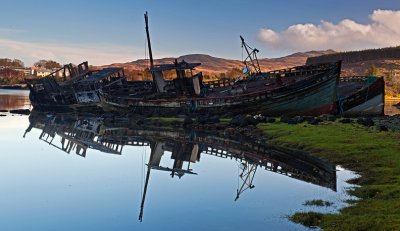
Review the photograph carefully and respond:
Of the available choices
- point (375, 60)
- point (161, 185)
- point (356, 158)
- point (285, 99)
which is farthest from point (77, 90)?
point (375, 60)

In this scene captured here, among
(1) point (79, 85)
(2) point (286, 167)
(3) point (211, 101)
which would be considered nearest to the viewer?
(2) point (286, 167)

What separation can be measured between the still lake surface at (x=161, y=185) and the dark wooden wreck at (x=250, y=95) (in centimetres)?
985

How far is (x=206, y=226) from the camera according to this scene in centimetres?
1462

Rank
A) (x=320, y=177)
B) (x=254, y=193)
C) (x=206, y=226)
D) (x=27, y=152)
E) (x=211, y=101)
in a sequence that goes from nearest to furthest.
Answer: (x=206, y=226) < (x=254, y=193) < (x=320, y=177) < (x=27, y=152) < (x=211, y=101)

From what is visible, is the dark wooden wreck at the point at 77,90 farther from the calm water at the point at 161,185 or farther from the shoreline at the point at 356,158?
the shoreline at the point at 356,158

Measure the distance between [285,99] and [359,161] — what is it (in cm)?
2302

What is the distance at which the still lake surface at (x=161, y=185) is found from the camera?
51.5 ft

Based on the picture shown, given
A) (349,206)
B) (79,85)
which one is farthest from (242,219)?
(79,85)

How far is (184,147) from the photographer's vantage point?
34469 millimetres

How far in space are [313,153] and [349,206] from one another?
11.8 metres

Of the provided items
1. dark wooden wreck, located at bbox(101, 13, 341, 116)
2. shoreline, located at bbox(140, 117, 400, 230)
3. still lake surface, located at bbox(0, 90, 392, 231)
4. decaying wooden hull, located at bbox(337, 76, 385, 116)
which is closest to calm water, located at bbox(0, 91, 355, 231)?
still lake surface, located at bbox(0, 90, 392, 231)

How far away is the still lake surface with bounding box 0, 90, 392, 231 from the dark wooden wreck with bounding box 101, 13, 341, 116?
32.3 ft

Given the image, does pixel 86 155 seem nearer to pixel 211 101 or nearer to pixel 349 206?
pixel 211 101

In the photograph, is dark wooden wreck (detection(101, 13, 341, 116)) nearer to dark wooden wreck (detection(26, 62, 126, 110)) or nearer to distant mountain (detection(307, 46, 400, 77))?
dark wooden wreck (detection(26, 62, 126, 110))
